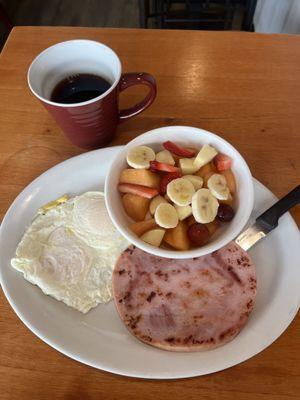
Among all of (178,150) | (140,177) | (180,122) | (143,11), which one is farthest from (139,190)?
(143,11)

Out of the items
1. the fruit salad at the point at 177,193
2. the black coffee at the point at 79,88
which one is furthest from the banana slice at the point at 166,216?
the black coffee at the point at 79,88

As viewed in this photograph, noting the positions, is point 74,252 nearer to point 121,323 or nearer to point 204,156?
point 121,323

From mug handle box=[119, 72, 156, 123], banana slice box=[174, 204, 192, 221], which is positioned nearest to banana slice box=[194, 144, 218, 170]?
banana slice box=[174, 204, 192, 221]

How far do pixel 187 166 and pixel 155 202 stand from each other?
0.11m

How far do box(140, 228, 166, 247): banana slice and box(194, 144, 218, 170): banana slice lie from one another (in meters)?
0.17

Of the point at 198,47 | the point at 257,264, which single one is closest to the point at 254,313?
the point at 257,264

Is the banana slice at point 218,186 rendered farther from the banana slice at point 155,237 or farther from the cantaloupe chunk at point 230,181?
the banana slice at point 155,237

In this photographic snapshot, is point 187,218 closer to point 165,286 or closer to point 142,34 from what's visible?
point 165,286

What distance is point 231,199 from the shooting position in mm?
808

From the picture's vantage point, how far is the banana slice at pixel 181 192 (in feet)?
2.52

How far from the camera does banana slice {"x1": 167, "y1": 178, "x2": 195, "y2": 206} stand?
0.77 metres

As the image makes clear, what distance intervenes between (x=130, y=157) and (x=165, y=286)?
11.3 inches

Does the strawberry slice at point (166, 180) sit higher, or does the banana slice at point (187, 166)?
the banana slice at point (187, 166)

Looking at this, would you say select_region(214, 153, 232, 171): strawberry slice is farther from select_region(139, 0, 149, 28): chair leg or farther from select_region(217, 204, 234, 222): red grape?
select_region(139, 0, 149, 28): chair leg
